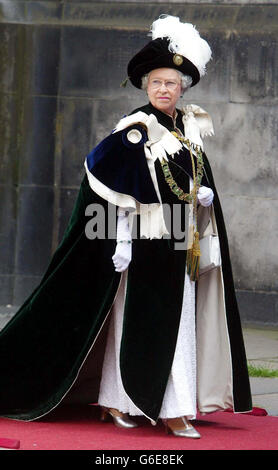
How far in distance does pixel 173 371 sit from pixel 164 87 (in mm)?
1451

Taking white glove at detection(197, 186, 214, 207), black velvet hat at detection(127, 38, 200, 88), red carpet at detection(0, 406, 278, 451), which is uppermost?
black velvet hat at detection(127, 38, 200, 88)

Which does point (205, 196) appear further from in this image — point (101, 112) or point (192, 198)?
point (101, 112)

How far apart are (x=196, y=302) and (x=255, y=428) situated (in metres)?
0.72

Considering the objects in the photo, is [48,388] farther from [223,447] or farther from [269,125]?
[269,125]

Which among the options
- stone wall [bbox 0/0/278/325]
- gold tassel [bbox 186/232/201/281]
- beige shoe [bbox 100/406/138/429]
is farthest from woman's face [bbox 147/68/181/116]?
stone wall [bbox 0/0/278/325]

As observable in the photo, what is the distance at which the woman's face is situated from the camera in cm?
598

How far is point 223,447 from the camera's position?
5430mm

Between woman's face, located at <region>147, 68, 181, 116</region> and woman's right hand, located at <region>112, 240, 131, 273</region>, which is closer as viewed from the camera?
woman's right hand, located at <region>112, 240, 131, 273</region>

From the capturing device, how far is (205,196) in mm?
5945

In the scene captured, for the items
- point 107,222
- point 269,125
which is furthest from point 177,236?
point 269,125

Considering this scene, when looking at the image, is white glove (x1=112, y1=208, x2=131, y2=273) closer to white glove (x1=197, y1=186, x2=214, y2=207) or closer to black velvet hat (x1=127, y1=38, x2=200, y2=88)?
white glove (x1=197, y1=186, x2=214, y2=207)

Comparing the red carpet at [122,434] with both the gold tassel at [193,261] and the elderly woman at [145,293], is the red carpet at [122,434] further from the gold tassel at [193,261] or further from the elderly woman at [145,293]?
the gold tassel at [193,261]

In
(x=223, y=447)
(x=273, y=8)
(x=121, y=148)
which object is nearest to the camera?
(x=223, y=447)

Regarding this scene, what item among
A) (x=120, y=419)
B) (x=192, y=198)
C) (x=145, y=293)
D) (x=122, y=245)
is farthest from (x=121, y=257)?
(x=120, y=419)
